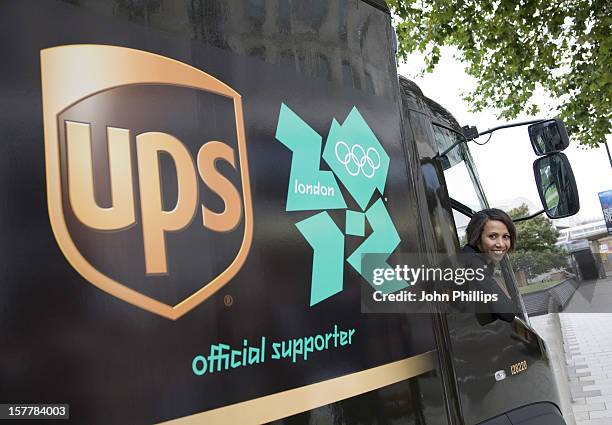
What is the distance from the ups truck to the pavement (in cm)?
187

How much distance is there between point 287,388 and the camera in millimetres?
1366

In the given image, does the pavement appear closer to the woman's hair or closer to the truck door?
the truck door

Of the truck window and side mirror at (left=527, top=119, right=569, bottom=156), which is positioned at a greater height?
side mirror at (left=527, top=119, right=569, bottom=156)

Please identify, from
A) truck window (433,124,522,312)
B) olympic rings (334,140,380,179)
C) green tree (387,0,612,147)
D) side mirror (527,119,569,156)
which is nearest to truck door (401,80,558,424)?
truck window (433,124,522,312)

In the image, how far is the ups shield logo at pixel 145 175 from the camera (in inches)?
42.0

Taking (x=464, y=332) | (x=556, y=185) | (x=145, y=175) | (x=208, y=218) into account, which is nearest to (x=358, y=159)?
(x=208, y=218)

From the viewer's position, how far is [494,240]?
2.59 m

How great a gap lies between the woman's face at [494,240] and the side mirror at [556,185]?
0.50 meters

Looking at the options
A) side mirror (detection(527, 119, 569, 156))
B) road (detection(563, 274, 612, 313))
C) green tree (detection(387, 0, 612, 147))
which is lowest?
road (detection(563, 274, 612, 313))

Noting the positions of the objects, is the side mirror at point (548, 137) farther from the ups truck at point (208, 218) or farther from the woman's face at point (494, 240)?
the ups truck at point (208, 218)

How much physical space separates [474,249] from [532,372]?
0.64 m

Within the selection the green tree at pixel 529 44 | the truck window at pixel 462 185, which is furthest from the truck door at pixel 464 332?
the green tree at pixel 529 44

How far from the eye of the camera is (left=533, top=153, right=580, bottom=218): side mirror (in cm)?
292

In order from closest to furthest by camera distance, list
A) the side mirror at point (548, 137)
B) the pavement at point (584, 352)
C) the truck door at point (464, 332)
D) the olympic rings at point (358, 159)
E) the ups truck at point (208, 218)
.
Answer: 1. the ups truck at point (208, 218)
2. the olympic rings at point (358, 159)
3. the truck door at point (464, 332)
4. the side mirror at point (548, 137)
5. the pavement at point (584, 352)
